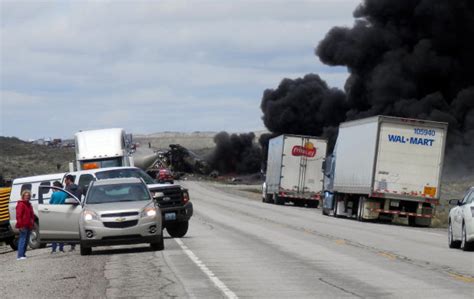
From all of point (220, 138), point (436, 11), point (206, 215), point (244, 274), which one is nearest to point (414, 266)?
point (244, 274)

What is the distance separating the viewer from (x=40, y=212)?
2312cm

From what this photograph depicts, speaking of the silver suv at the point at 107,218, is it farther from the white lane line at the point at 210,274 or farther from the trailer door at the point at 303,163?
the trailer door at the point at 303,163

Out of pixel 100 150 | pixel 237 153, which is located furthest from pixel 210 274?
pixel 237 153

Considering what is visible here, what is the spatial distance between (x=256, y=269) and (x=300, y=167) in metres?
39.2

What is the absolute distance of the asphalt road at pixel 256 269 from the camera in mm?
14367

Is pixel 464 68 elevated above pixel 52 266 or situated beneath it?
elevated above

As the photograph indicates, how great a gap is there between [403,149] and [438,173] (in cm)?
159

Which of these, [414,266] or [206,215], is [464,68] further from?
[414,266]

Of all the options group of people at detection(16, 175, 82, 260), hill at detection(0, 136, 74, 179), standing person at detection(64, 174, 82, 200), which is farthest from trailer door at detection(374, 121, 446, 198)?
hill at detection(0, 136, 74, 179)

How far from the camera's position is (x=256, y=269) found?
692 inches

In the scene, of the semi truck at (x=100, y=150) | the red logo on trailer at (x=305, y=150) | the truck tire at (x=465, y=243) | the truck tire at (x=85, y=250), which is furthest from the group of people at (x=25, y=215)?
the red logo on trailer at (x=305, y=150)

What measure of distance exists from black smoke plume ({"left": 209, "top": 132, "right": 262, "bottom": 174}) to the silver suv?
275 feet

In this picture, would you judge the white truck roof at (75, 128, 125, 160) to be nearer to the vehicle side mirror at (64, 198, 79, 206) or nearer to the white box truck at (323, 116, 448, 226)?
the white box truck at (323, 116, 448, 226)

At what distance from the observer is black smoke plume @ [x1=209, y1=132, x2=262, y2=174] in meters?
108
